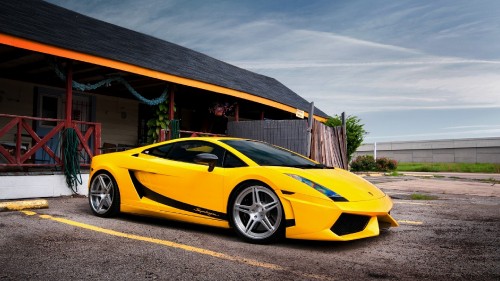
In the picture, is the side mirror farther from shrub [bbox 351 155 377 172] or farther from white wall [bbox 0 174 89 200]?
shrub [bbox 351 155 377 172]

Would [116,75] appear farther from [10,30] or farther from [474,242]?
A: [474,242]

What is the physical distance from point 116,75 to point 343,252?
365 inches

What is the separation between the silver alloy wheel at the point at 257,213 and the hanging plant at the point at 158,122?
8.03m

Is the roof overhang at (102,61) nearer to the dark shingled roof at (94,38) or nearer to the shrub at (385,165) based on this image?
the dark shingled roof at (94,38)

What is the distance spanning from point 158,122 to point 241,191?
8149 millimetres

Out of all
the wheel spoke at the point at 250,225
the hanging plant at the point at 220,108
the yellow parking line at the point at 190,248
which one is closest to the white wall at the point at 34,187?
the yellow parking line at the point at 190,248

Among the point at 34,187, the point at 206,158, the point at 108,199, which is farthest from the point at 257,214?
the point at 34,187

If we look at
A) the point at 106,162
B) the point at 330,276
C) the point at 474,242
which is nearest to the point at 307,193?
the point at 330,276

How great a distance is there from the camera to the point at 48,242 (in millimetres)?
4688

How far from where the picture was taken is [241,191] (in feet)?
16.3

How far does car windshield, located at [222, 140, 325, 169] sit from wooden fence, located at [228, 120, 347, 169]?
6662mm

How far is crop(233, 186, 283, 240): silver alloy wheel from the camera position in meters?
4.74

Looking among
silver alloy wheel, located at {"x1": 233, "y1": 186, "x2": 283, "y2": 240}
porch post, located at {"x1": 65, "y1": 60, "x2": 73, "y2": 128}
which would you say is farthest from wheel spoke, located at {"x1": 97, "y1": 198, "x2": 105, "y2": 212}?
porch post, located at {"x1": 65, "y1": 60, "x2": 73, "y2": 128}

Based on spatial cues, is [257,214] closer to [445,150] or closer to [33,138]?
[33,138]
